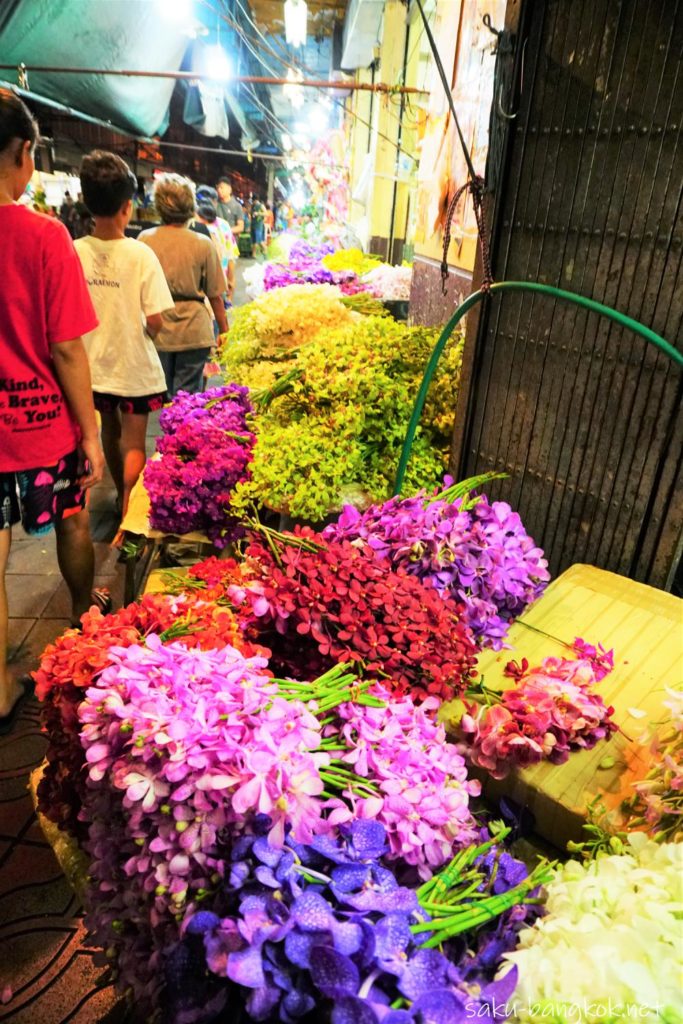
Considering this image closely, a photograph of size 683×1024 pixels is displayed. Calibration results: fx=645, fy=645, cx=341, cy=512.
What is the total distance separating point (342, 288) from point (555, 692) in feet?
A: 12.2

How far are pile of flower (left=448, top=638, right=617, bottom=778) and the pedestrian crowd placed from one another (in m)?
2.11

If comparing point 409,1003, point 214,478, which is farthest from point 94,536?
point 409,1003

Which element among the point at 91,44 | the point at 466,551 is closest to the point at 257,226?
the point at 91,44

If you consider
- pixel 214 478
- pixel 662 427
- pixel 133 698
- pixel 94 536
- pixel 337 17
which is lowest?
pixel 94 536

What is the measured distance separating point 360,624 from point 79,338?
1.95 metres

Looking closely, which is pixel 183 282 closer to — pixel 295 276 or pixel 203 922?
pixel 295 276

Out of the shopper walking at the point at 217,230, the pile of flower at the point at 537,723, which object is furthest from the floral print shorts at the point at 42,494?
the shopper walking at the point at 217,230

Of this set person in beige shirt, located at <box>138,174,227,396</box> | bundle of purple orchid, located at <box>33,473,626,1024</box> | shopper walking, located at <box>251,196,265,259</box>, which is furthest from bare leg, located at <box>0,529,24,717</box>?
shopper walking, located at <box>251,196,265,259</box>

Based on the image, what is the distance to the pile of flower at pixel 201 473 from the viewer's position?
255 cm

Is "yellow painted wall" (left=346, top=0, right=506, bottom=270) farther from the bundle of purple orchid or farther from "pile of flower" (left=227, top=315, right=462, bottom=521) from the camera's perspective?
the bundle of purple orchid

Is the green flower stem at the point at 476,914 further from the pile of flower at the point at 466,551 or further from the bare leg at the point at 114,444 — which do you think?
the bare leg at the point at 114,444

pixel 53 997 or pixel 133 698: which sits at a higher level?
pixel 133 698

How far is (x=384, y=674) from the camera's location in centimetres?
134

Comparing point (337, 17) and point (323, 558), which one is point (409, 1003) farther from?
point (337, 17)
